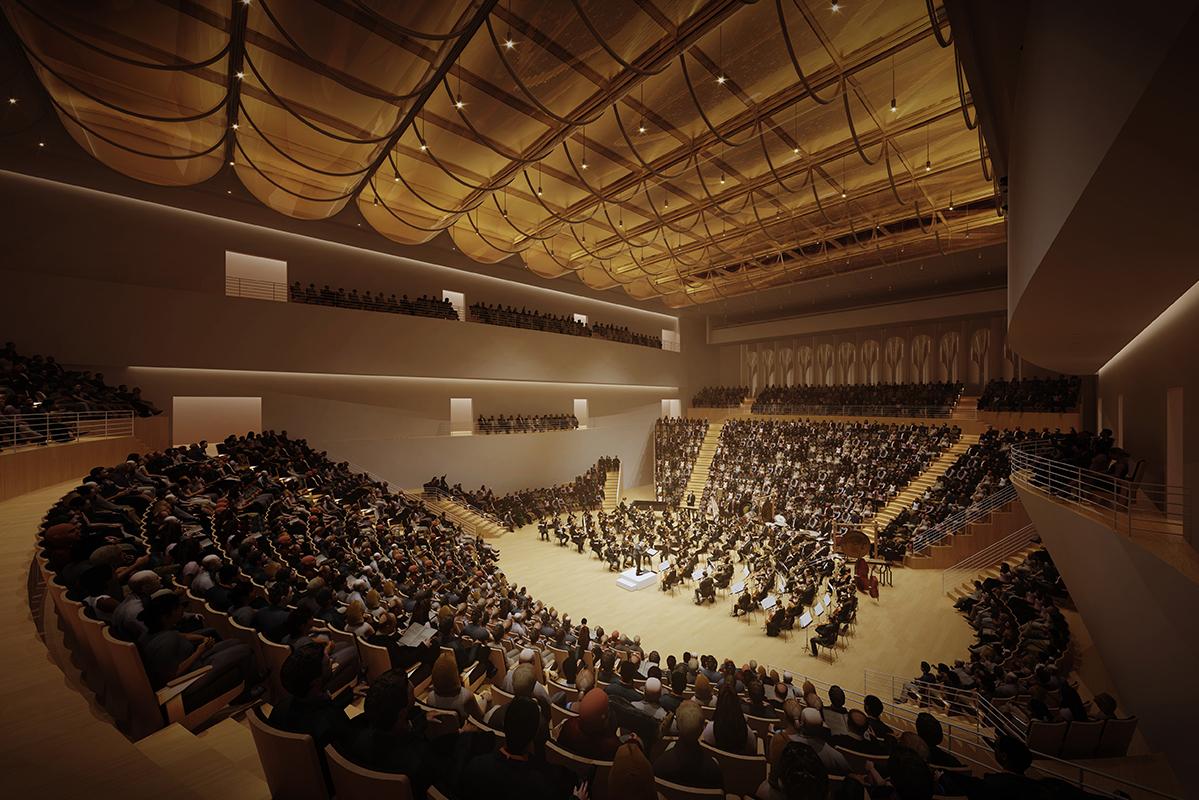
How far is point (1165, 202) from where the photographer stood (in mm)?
3156

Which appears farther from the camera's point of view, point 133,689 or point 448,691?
point 448,691

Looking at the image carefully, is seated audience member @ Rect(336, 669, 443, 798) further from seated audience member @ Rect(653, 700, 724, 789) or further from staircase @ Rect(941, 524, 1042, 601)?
staircase @ Rect(941, 524, 1042, 601)

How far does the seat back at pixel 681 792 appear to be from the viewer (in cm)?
245

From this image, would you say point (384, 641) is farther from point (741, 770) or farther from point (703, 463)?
point (703, 463)

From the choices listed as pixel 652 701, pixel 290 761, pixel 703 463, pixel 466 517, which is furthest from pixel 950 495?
pixel 290 761

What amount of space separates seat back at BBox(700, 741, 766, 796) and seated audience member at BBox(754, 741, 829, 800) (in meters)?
0.57

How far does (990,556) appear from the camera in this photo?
11781mm

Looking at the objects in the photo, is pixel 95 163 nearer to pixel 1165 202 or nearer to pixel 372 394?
pixel 372 394

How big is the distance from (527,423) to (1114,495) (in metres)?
17.7

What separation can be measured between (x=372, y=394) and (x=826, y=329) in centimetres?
2068

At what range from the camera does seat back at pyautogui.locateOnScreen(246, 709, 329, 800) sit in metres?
2.14

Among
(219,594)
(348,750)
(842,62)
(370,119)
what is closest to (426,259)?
(370,119)

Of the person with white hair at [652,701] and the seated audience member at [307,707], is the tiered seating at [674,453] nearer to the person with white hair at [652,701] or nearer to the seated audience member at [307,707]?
the person with white hair at [652,701]

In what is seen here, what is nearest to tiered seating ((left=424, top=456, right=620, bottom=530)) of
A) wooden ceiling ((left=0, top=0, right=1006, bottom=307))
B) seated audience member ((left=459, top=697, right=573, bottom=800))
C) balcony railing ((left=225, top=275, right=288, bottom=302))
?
balcony railing ((left=225, top=275, right=288, bottom=302))
